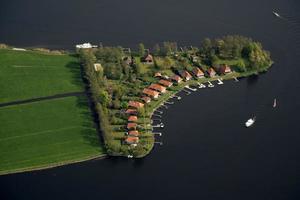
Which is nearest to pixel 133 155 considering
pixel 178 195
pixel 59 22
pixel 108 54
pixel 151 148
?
pixel 151 148

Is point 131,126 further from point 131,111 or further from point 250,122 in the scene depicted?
point 250,122

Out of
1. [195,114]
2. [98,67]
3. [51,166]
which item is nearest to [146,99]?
[195,114]

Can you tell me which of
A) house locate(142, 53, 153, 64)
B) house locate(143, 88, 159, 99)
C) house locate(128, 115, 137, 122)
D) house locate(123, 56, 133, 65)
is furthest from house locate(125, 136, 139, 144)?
house locate(142, 53, 153, 64)

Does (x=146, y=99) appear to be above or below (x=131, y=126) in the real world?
above

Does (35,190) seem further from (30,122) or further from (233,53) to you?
(233,53)

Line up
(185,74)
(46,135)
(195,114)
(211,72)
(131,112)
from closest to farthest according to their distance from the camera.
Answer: (46,135) → (131,112) → (195,114) → (185,74) → (211,72)

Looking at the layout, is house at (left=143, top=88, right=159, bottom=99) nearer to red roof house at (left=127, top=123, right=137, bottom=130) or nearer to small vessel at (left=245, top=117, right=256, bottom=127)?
red roof house at (left=127, top=123, right=137, bottom=130)
